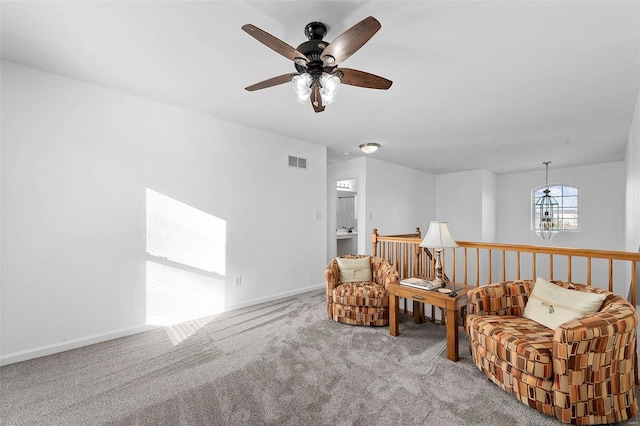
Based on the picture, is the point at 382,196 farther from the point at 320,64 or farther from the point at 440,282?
the point at 320,64

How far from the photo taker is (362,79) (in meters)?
1.92

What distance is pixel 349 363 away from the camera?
90.9 inches

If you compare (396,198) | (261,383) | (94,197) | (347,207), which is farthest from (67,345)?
(347,207)

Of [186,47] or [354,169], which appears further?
[354,169]

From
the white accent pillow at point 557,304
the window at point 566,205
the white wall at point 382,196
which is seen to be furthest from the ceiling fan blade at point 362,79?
the window at point 566,205

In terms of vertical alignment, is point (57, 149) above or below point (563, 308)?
above

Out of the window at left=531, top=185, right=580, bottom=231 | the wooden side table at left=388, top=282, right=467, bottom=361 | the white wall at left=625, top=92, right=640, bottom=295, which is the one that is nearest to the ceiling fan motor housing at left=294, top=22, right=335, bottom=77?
the wooden side table at left=388, top=282, right=467, bottom=361

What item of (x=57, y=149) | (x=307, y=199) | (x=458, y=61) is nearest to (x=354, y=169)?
(x=307, y=199)

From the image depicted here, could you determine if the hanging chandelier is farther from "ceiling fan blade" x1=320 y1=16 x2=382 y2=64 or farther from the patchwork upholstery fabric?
"ceiling fan blade" x1=320 y1=16 x2=382 y2=64

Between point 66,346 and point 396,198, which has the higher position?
point 396,198

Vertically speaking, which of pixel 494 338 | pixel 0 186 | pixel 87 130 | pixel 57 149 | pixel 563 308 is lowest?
pixel 494 338

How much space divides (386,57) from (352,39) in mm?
843

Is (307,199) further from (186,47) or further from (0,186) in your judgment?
(0,186)

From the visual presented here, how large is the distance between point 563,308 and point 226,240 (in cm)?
346
